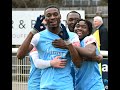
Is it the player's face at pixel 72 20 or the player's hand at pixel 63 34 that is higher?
the player's face at pixel 72 20

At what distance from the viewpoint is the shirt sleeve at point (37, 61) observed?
14.7 ft

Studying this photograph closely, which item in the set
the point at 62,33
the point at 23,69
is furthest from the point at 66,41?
the point at 23,69

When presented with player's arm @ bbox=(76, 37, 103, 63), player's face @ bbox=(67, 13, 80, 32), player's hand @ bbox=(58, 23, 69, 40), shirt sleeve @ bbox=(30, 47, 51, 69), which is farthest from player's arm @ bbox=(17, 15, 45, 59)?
player's face @ bbox=(67, 13, 80, 32)

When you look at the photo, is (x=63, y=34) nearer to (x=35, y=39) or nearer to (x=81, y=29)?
(x=35, y=39)

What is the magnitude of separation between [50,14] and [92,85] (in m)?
0.95

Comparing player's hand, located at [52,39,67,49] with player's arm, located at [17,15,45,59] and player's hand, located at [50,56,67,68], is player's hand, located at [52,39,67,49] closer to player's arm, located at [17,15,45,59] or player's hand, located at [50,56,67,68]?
player's hand, located at [50,56,67,68]

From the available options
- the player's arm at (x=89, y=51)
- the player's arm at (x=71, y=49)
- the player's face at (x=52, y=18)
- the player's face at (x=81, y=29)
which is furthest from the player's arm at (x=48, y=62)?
the player's face at (x=81, y=29)

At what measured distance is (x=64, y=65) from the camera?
4.43 meters

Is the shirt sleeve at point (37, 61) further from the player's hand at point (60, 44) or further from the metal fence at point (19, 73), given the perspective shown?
the metal fence at point (19, 73)

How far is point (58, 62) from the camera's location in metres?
4.38

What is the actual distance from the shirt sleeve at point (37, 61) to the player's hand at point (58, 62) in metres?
0.07

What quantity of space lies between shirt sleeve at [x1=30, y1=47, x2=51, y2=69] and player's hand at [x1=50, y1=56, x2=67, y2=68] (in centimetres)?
7
